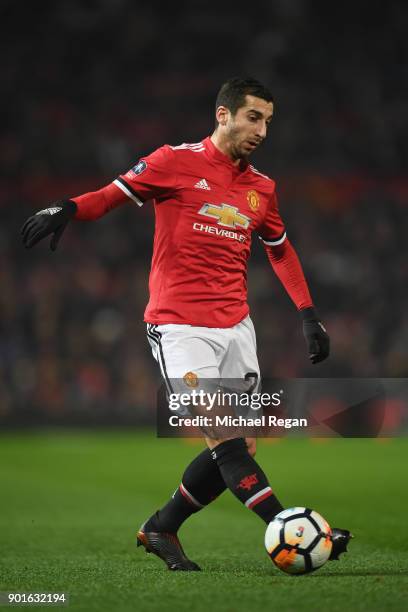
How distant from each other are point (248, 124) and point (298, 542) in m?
1.88

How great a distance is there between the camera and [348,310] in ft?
57.5

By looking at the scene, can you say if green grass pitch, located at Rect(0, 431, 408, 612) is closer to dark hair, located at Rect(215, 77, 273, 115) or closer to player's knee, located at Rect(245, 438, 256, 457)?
player's knee, located at Rect(245, 438, 256, 457)

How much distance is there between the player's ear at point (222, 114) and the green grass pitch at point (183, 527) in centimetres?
204

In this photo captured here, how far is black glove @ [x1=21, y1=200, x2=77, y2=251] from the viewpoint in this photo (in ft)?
13.8

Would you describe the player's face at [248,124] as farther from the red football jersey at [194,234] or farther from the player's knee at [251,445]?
the player's knee at [251,445]

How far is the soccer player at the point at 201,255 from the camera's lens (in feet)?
15.1

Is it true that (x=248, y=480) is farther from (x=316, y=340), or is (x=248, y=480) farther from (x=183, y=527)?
(x=183, y=527)

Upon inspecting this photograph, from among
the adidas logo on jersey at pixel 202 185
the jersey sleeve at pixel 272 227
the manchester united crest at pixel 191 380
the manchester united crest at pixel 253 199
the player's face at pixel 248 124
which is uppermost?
the player's face at pixel 248 124

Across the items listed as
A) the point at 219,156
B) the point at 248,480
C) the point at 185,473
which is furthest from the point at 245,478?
the point at 219,156

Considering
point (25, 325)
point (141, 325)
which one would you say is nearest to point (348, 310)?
point (141, 325)

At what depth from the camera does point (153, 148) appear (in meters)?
19.5

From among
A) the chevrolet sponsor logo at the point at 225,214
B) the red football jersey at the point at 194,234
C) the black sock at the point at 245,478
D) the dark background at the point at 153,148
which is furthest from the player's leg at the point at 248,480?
the dark background at the point at 153,148

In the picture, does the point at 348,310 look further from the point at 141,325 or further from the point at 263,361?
the point at 141,325

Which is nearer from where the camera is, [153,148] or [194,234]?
[194,234]
